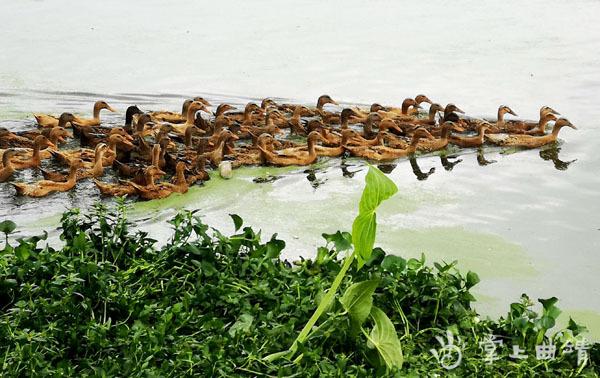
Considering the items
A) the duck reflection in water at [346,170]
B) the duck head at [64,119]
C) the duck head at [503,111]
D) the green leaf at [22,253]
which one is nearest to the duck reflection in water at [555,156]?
the duck head at [503,111]

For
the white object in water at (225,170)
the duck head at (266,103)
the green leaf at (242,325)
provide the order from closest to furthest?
1. the green leaf at (242,325)
2. the white object in water at (225,170)
3. the duck head at (266,103)

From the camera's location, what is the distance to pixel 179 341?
4164mm

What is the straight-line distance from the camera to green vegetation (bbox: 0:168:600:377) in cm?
398

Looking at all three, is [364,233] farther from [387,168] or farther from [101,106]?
[101,106]

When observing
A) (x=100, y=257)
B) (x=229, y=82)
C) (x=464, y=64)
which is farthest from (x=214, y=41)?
(x=100, y=257)

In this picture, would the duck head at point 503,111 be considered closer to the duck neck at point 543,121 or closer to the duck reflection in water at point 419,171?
the duck neck at point 543,121

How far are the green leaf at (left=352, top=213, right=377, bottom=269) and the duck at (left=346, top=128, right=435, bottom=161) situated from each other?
13.5 ft

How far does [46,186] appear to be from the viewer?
688 centimetres

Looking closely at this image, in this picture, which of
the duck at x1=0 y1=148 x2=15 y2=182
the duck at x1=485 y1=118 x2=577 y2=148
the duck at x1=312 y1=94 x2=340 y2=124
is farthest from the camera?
the duck at x1=312 y1=94 x2=340 y2=124

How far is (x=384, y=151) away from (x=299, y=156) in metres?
0.84

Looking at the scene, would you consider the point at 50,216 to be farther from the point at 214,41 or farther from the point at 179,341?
the point at 214,41

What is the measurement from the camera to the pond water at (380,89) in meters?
6.18

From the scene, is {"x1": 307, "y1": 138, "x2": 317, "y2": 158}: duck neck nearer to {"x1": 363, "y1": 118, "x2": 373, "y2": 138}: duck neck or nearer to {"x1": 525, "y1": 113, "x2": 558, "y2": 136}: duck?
A: {"x1": 363, "y1": 118, "x2": 373, "y2": 138}: duck neck

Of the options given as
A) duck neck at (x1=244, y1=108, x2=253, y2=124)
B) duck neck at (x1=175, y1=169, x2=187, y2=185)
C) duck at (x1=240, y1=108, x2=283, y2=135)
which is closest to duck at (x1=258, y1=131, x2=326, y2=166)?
duck at (x1=240, y1=108, x2=283, y2=135)
